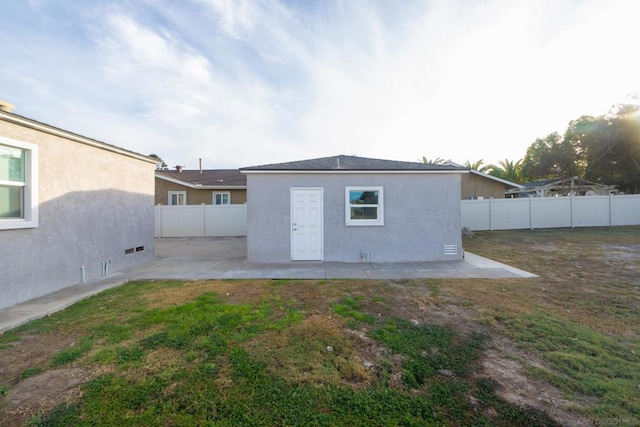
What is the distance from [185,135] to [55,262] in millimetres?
10752

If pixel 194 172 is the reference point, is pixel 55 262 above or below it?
below

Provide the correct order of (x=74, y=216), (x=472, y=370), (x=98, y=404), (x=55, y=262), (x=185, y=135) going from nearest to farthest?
(x=98, y=404) → (x=472, y=370) → (x=55, y=262) → (x=74, y=216) → (x=185, y=135)

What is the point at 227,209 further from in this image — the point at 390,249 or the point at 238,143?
the point at 390,249

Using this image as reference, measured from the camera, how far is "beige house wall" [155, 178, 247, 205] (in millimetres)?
17406

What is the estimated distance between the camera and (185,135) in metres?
14.4

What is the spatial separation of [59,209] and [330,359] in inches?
252

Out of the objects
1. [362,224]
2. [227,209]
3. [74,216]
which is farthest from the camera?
[227,209]

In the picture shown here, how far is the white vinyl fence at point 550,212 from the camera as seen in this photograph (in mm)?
15836

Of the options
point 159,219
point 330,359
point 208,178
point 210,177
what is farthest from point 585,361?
point 210,177

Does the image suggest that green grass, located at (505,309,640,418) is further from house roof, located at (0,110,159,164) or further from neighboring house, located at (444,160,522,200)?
neighboring house, located at (444,160,522,200)

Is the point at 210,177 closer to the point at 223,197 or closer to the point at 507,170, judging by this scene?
the point at 223,197

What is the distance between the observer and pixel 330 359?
292 centimetres

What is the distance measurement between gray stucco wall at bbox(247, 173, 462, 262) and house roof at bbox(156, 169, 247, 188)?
10.2 meters

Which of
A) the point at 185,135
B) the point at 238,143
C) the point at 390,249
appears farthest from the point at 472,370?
the point at 185,135
